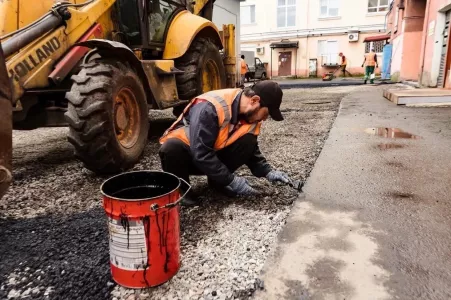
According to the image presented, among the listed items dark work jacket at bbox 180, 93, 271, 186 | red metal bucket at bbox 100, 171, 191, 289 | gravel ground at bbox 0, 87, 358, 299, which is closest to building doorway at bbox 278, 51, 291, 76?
gravel ground at bbox 0, 87, 358, 299

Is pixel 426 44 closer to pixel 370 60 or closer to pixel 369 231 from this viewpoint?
pixel 370 60

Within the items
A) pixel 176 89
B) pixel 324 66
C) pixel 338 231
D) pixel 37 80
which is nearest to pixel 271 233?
pixel 338 231

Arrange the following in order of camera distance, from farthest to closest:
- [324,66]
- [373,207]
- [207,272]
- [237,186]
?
[324,66] < [237,186] < [373,207] < [207,272]

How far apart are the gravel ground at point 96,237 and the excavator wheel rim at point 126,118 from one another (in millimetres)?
316

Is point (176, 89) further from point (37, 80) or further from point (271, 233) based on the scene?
point (271, 233)

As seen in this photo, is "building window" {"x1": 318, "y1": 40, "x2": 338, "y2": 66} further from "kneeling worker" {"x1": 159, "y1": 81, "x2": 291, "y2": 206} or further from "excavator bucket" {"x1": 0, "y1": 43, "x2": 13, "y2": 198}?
"excavator bucket" {"x1": 0, "y1": 43, "x2": 13, "y2": 198}

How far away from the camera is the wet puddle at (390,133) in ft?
14.0

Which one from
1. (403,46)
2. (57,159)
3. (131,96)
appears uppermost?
(403,46)

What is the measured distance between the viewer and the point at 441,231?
186 cm

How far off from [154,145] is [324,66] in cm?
2560

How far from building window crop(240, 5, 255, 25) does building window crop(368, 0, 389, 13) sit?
9.18 m

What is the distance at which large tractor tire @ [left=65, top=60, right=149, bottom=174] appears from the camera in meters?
2.65

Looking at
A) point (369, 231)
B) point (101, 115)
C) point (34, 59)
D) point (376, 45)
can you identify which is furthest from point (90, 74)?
point (376, 45)

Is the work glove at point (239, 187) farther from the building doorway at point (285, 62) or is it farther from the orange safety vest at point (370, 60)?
the building doorway at point (285, 62)
